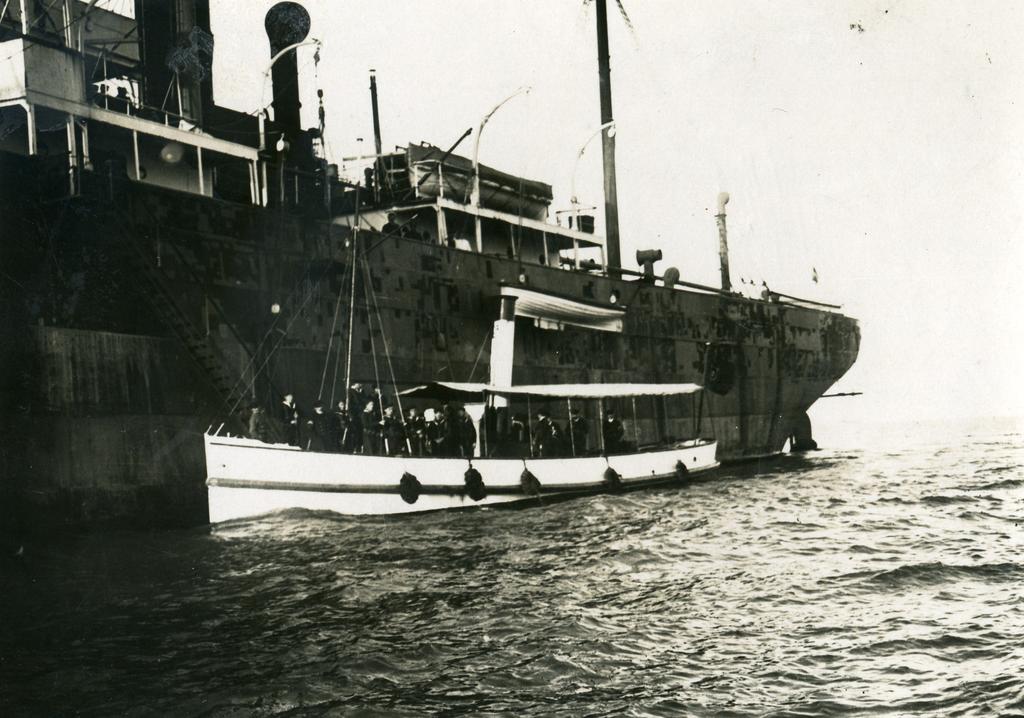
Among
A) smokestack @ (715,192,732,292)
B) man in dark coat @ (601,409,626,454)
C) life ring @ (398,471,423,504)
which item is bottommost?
life ring @ (398,471,423,504)

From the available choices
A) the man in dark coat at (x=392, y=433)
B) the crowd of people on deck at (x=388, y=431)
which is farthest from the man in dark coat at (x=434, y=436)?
the man in dark coat at (x=392, y=433)

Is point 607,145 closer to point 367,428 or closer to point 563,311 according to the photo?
point 563,311

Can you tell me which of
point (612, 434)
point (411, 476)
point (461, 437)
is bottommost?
point (411, 476)

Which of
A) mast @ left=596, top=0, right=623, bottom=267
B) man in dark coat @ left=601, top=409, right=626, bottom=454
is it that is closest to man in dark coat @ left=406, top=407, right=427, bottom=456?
man in dark coat @ left=601, top=409, right=626, bottom=454

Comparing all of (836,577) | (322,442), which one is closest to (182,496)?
(322,442)

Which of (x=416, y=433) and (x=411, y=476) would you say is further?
(x=416, y=433)

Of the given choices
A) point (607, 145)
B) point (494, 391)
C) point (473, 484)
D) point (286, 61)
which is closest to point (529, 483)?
point (473, 484)

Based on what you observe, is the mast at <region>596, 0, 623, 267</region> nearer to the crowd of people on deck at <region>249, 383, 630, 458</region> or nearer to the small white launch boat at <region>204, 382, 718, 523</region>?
the small white launch boat at <region>204, 382, 718, 523</region>

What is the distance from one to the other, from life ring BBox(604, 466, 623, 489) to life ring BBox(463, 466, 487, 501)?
15.5 ft

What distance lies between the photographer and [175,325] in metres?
17.4

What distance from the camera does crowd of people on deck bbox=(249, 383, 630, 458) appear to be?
60.0ft

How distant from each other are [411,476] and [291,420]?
2.50 meters

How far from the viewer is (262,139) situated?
21.5 metres

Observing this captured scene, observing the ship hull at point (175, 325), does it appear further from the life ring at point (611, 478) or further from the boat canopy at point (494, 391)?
the life ring at point (611, 478)
